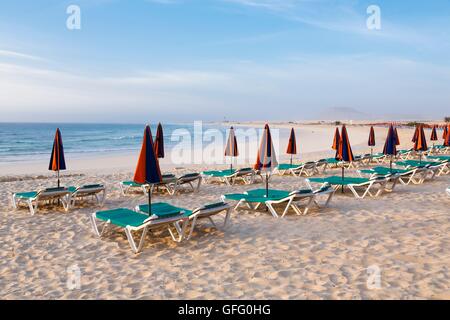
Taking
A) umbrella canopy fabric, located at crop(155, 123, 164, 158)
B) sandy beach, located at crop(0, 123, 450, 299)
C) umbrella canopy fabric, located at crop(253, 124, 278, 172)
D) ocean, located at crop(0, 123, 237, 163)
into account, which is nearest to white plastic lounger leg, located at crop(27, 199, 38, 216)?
sandy beach, located at crop(0, 123, 450, 299)

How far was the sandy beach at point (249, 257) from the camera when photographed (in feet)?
13.1

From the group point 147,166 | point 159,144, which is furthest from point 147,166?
point 159,144

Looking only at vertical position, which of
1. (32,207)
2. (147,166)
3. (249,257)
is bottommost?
(249,257)

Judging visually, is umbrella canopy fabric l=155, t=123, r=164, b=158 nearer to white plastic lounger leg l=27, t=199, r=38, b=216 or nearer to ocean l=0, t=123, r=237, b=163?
white plastic lounger leg l=27, t=199, r=38, b=216

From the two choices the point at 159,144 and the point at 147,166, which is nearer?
the point at 147,166

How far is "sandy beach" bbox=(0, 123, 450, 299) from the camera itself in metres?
4.00

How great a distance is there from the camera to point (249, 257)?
197 inches

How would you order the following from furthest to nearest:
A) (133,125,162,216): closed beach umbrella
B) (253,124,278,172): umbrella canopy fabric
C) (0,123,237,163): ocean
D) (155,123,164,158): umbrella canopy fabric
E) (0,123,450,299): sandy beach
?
(0,123,237,163): ocean < (155,123,164,158): umbrella canopy fabric < (253,124,278,172): umbrella canopy fabric < (133,125,162,216): closed beach umbrella < (0,123,450,299): sandy beach

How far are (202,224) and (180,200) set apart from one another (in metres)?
2.55

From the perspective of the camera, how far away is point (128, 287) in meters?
4.14

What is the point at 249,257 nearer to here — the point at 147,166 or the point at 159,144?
the point at 147,166

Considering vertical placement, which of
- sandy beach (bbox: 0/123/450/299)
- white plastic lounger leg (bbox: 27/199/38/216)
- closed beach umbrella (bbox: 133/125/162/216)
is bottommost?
sandy beach (bbox: 0/123/450/299)

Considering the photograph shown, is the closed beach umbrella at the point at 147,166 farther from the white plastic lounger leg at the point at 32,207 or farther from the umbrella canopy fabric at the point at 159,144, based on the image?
the umbrella canopy fabric at the point at 159,144
